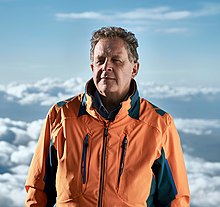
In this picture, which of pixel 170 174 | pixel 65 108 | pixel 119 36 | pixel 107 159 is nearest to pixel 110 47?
pixel 119 36

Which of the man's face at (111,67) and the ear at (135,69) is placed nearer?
the man's face at (111,67)

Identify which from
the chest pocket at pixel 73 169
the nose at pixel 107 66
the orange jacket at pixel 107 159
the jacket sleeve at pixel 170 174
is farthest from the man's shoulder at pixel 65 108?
the jacket sleeve at pixel 170 174

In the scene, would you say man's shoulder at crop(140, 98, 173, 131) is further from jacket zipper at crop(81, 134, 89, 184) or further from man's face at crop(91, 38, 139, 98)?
jacket zipper at crop(81, 134, 89, 184)

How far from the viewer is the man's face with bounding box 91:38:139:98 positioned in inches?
106

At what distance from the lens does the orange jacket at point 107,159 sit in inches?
105

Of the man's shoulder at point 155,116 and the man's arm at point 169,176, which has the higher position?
the man's shoulder at point 155,116

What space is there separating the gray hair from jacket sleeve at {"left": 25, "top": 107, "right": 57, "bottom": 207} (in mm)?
457

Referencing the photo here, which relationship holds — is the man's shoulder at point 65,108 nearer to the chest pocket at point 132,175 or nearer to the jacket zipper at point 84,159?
the jacket zipper at point 84,159

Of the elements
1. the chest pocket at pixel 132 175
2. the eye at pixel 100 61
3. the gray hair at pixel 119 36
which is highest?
the gray hair at pixel 119 36

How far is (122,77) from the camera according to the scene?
2.72 meters

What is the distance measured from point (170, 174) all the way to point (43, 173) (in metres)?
0.62

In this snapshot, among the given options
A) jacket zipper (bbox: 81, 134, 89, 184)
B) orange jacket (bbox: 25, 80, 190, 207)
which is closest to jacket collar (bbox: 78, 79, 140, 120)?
orange jacket (bbox: 25, 80, 190, 207)

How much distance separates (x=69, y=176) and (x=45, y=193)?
19cm

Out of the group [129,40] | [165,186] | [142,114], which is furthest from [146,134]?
[129,40]
